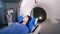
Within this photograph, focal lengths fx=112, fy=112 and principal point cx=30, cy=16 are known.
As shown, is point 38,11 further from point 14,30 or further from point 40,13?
point 14,30

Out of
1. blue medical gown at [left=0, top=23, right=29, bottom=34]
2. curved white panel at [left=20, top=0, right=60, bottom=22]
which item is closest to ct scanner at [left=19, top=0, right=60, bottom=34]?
curved white panel at [left=20, top=0, right=60, bottom=22]

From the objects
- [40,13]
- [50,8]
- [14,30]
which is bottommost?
[14,30]

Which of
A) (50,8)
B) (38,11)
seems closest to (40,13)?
(38,11)

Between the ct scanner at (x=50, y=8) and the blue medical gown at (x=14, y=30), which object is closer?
the blue medical gown at (x=14, y=30)

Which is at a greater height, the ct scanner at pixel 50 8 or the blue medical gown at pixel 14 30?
the ct scanner at pixel 50 8

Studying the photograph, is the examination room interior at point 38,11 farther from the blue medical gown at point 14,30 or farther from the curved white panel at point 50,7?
the blue medical gown at point 14,30

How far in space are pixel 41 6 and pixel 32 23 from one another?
1.97 feet

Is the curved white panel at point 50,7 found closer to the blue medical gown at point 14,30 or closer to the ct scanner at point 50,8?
the ct scanner at point 50,8

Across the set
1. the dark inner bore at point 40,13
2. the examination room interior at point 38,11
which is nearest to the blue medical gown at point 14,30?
the examination room interior at point 38,11

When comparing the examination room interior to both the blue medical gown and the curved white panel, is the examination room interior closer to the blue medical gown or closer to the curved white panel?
the curved white panel

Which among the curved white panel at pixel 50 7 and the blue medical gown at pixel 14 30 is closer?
the blue medical gown at pixel 14 30

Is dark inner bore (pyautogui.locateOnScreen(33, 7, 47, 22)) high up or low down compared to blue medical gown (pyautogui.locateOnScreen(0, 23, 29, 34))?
up

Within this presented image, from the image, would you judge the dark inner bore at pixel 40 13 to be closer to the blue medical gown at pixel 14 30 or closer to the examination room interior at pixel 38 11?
the examination room interior at pixel 38 11

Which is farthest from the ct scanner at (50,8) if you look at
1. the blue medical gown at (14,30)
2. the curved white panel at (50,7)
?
the blue medical gown at (14,30)
